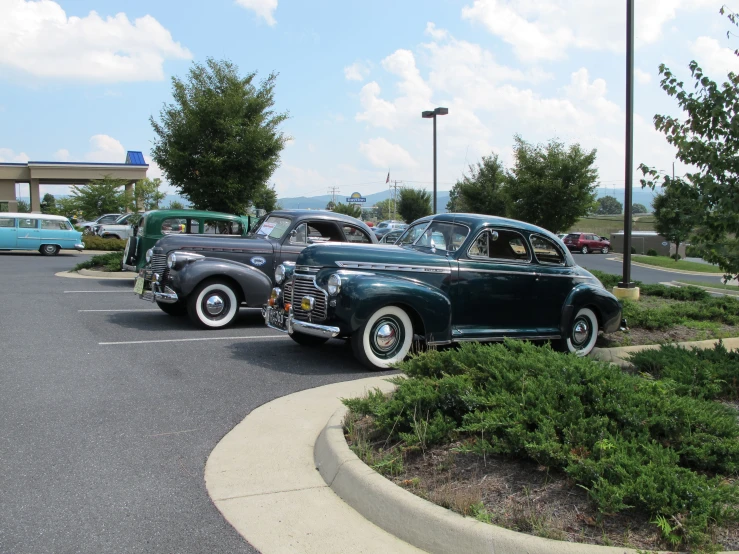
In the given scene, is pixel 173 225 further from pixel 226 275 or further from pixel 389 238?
pixel 389 238

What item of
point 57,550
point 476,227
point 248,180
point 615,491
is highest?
point 248,180

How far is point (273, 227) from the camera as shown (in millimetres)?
11062

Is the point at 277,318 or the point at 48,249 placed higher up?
the point at 48,249

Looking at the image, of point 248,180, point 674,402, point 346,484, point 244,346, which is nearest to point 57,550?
point 346,484

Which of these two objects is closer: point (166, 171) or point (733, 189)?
point (733, 189)

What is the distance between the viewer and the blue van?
26938mm

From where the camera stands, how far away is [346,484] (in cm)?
403

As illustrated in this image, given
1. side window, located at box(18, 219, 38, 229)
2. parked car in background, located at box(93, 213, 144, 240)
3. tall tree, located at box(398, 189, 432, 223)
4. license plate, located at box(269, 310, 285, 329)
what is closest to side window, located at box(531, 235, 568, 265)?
license plate, located at box(269, 310, 285, 329)

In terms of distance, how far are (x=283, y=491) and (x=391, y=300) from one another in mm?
3415

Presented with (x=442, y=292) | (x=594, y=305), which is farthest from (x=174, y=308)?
(x=594, y=305)

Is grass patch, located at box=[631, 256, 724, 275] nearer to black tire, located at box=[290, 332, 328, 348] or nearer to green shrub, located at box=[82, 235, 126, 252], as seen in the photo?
green shrub, located at box=[82, 235, 126, 252]

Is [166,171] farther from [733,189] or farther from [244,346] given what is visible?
[733,189]

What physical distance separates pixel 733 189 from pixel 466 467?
3666 millimetres

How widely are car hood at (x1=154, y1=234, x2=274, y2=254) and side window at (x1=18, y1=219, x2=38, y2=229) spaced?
20.1 m
